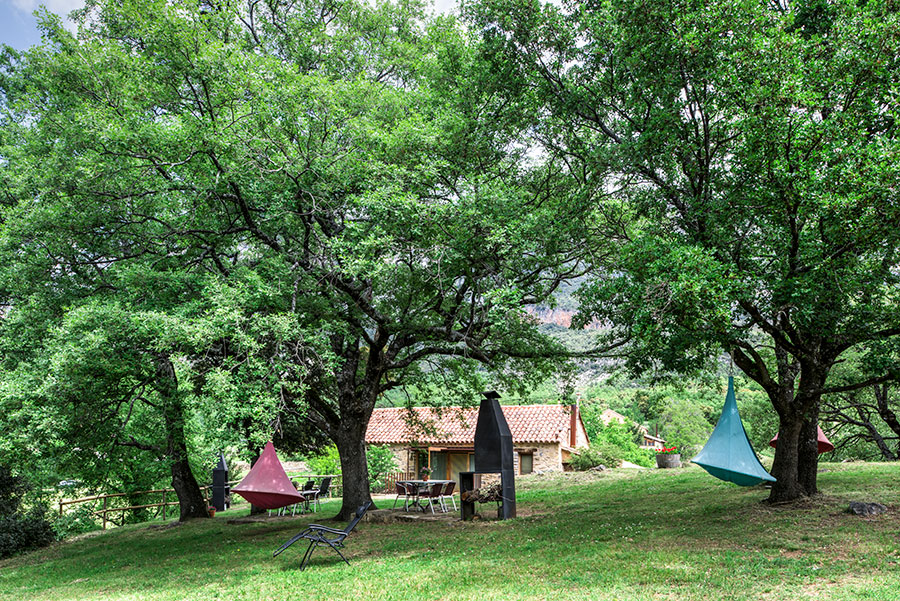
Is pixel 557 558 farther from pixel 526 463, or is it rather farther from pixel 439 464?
pixel 439 464

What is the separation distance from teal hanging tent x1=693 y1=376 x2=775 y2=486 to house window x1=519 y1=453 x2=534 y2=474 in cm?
1666

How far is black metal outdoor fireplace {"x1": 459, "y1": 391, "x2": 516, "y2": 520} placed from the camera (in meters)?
12.0

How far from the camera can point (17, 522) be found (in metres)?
13.5

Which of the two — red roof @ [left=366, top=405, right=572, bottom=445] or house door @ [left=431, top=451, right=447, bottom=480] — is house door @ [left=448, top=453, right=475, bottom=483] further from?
red roof @ [left=366, top=405, right=572, bottom=445]

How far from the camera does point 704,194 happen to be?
8961mm

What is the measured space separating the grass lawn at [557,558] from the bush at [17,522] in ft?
2.18

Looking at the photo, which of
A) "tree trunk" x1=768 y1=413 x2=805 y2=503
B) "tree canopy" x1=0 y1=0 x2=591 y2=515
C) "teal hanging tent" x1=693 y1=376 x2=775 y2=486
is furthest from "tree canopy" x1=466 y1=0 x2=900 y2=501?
"tree canopy" x1=0 y1=0 x2=591 y2=515

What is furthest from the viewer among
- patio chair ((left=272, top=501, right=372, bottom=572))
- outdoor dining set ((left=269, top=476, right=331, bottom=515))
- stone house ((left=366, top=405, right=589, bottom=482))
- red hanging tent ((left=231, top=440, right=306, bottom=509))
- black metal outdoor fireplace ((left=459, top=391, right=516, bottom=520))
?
stone house ((left=366, top=405, right=589, bottom=482))

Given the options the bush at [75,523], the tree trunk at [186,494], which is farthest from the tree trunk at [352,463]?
the bush at [75,523]

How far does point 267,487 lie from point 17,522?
337 inches

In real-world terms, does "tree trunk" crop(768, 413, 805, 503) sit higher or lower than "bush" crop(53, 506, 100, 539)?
higher

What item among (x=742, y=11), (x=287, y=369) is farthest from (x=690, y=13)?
(x=287, y=369)

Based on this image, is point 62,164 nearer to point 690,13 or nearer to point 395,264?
point 395,264

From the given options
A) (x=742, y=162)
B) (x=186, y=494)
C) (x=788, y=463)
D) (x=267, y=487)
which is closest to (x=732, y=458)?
(x=788, y=463)
